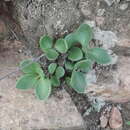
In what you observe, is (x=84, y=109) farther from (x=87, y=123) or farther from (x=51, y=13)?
(x=51, y=13)

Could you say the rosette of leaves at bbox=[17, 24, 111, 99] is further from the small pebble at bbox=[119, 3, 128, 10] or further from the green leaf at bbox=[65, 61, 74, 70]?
the small pebble at bbox=[119, 3, 128, 10]

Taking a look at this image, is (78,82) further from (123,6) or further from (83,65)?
(123,6)

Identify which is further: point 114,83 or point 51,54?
point 114,83

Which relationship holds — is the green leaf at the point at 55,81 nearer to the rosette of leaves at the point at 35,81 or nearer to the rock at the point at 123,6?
the rosette of leaves at the point at 35,81

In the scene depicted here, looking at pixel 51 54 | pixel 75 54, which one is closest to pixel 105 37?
pixel 75 54

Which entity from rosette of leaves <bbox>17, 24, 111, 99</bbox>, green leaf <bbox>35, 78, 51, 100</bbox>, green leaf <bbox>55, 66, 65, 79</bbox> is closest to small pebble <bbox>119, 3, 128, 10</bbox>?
rosette of leaves <bbox>17, 24, 111, 99</bbox>

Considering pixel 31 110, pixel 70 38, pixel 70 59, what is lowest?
pixel 31 110
